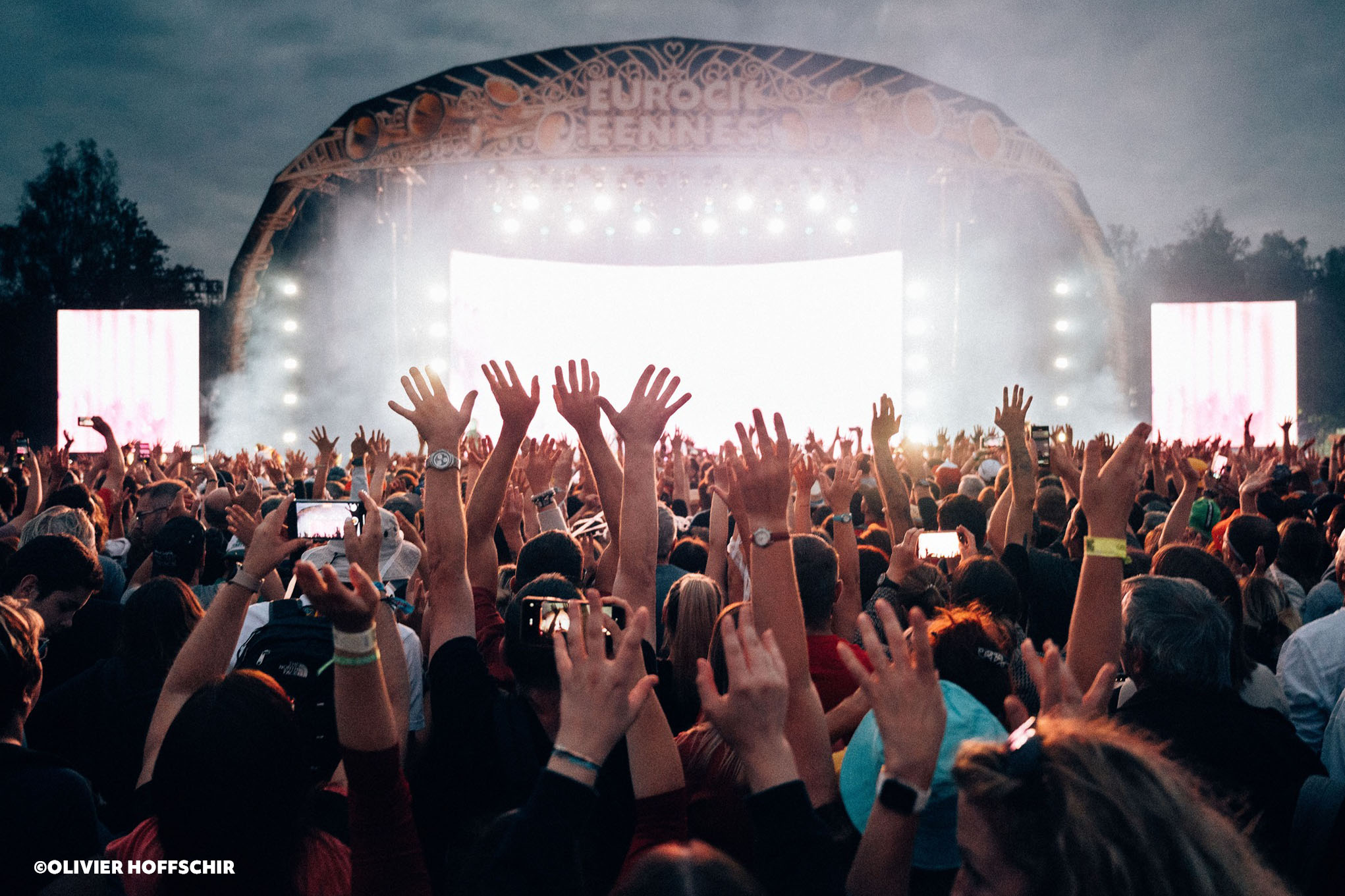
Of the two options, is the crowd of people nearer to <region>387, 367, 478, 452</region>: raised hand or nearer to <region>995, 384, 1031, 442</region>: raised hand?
<region>387, 367, 478, 452</region>: raised hand

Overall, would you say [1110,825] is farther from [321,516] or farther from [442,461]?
[321,516]

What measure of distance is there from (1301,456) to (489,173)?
16.2 metres

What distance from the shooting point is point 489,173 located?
20391 millimetres

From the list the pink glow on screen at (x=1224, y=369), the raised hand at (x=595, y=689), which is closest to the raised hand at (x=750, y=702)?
the raised hand at (x=595, y=689)

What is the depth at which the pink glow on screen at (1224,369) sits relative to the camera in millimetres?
21062

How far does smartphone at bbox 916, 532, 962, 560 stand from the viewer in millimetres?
4434

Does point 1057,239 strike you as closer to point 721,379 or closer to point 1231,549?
Result: point 721,379

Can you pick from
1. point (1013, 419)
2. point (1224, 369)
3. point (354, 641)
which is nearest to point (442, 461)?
point (354, 641)

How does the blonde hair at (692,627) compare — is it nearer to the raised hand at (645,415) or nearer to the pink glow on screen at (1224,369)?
the raised hand at (645,415)

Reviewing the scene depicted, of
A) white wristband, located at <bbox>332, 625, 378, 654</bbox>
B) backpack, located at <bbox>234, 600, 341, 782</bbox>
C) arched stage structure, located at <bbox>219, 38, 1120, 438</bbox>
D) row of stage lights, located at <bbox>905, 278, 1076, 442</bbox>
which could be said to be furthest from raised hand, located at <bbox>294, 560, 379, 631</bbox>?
row of stage lights, located at <bbox>905, 278, 1076, 442</bbox>

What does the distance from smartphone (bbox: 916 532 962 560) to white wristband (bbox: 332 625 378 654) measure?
322 centimetres

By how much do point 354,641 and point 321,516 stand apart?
5.77 feet

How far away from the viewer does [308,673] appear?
2.47m

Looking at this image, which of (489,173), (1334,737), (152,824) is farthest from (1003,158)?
(152,824)
